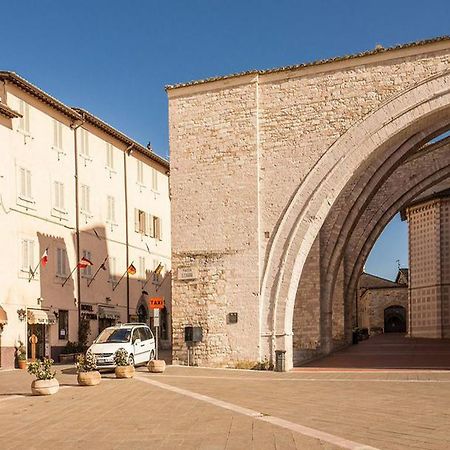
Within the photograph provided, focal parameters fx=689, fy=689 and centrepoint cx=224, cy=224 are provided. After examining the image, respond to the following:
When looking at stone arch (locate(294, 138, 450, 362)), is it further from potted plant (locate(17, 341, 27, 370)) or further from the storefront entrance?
potted plant (locate(17, 341, 27, 370))

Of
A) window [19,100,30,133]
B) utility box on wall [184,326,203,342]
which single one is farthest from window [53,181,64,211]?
utility box on wall [184,326,203,342]

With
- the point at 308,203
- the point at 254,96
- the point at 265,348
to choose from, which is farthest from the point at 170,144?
the point at 265,348

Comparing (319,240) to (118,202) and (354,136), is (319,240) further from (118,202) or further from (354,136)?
(118,202)

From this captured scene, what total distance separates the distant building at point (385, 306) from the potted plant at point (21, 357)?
41622 millimetres

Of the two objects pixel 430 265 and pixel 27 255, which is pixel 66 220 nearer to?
pixel 27 255

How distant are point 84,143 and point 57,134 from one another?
236 cm

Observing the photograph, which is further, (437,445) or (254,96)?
(254,96)

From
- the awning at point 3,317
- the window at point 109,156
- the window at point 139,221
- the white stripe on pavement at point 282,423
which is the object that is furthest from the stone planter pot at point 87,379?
the window at point 139,221

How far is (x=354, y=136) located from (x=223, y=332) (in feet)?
24.4

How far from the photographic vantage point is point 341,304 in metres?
33.0

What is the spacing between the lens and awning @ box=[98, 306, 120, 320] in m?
33.7

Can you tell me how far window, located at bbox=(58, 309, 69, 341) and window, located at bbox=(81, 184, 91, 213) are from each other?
5.11m

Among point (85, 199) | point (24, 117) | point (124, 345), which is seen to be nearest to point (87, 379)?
point (124, 345)

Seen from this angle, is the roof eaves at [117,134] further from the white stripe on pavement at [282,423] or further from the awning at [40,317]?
the white stripe on pavement at [282,423]
